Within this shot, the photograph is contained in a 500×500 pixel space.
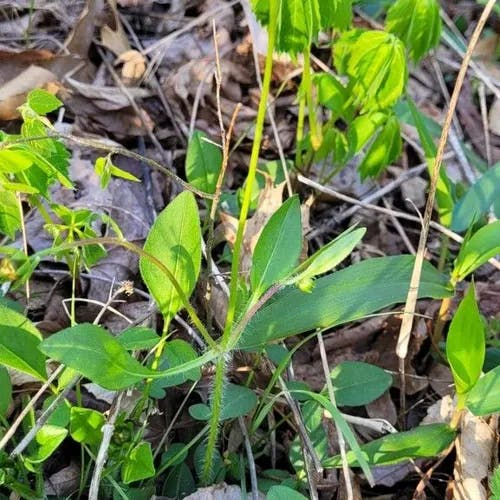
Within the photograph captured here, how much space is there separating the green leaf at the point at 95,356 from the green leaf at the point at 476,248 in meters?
0.76

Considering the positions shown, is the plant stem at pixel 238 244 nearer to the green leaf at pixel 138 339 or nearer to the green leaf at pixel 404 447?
the green leaf at pixel 138 339

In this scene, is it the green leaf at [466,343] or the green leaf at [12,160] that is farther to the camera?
the green leaf at [466,343]

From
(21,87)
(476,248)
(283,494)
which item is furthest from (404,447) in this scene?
(21,87)

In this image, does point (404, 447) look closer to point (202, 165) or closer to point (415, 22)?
point (202, 165)

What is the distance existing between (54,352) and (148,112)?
1.36 meters

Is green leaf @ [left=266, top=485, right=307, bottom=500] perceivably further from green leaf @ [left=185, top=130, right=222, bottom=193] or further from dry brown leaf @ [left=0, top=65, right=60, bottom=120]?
dry brown leaf @ [left=0, top=65, right=60, bottom=120]

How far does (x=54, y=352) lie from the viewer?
1.03m

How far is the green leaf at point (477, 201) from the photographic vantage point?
176 cm

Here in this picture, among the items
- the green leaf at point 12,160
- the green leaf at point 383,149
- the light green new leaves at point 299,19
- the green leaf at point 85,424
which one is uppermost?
the light green new leaves at point 299,19

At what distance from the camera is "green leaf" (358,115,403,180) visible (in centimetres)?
177

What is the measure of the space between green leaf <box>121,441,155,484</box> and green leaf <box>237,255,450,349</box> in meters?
0.25

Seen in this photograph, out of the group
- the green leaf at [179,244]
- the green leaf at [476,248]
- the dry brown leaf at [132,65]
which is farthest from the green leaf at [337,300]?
the dry brown leaf at [132,65]

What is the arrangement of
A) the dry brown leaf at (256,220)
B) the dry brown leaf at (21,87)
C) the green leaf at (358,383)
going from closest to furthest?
the green leaf at (358,383), the dry brown leaf at (256,220), the dry brown leaf at (21,87)

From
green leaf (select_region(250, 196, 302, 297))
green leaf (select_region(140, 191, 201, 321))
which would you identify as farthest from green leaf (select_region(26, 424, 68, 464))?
green leaf (select_region(250, 196, 302, 297))
